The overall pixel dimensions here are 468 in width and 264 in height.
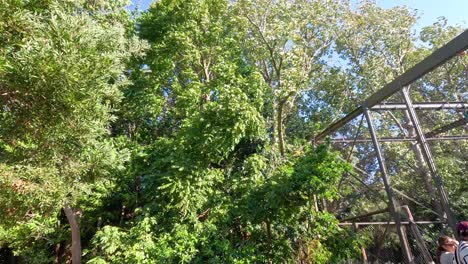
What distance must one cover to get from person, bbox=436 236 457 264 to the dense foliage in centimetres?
271

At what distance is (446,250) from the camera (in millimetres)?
3963

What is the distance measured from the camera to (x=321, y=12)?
1257 cm

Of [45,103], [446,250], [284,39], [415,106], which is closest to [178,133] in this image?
[45,103]

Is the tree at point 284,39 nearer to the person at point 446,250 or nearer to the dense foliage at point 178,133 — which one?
the dense foliage at point 178,133

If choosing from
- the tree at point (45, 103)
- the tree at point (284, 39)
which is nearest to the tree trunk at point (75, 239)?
the tree at point (45, 103)

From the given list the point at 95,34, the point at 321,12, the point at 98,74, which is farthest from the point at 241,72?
the point at 98,74

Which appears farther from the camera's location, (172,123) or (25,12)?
(172,123)

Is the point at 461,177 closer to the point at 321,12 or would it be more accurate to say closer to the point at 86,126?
the point at 321,12

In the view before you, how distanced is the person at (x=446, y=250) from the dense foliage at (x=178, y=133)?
2.71 m

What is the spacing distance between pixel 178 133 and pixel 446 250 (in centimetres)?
692

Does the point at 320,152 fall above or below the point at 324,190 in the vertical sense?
above

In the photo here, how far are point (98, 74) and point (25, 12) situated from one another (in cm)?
151

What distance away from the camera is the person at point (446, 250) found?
3.82m

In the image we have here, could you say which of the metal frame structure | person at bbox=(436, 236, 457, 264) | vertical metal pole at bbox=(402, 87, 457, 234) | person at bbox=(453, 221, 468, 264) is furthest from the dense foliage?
person at bbox=(453, 221, 468, 264)
